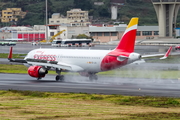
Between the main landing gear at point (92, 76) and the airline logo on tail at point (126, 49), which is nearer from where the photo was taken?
the airline logo on tail at point (126, 49)

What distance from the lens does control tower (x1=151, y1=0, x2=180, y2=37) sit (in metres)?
178

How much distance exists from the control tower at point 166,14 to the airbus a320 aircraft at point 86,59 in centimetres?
12400

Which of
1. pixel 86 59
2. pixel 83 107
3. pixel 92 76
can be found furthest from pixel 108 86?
pixel 83 107

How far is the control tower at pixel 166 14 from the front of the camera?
178m

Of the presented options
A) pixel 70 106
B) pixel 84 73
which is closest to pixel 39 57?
pixel 84 73

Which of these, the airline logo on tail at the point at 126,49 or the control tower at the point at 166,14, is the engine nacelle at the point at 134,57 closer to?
the airline logo on tail at the point at 126,49

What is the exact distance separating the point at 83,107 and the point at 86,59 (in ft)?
75.0

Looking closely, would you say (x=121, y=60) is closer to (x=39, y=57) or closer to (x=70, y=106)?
(x=39, y=57)

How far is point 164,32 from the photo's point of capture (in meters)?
184

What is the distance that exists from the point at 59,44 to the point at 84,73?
365 feet

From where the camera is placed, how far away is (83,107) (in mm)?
33625

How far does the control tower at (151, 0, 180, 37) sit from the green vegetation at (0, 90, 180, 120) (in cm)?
14130

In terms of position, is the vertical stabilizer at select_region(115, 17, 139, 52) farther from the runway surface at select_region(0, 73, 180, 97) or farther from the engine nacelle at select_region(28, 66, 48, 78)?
the engine nacelle at select_region(28, 66, 48, 78)

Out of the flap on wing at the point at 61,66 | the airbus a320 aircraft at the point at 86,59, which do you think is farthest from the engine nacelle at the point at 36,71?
the flap on wing at the point at 61,66
